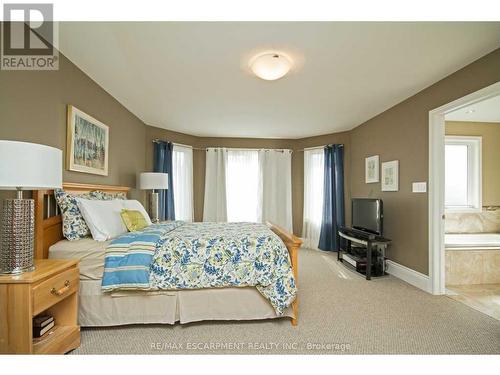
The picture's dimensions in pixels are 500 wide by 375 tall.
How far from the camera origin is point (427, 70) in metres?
2.49

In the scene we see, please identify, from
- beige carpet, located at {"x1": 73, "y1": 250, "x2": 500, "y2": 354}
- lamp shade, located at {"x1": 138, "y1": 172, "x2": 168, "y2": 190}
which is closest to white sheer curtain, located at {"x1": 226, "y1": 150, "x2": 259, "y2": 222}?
lamp shade, located at {"x1": 138, "y1": 172, "x2": 168, "y2": 190}

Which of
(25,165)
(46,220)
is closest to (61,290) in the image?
(46,220)

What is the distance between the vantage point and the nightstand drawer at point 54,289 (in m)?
1.44

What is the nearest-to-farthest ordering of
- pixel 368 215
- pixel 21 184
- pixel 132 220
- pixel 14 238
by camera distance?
pixel 21 184 < pixel 14 238 < pixel 132 220 < pixel 368 215

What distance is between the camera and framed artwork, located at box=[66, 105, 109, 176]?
8.09 feet

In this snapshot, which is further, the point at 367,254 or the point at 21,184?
the point at 367,254

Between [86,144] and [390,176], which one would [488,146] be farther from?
[86,144]

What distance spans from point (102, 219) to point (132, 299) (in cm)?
77

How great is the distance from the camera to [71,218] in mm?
2158

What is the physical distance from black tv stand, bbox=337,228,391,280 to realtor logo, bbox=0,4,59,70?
3.90 meters
